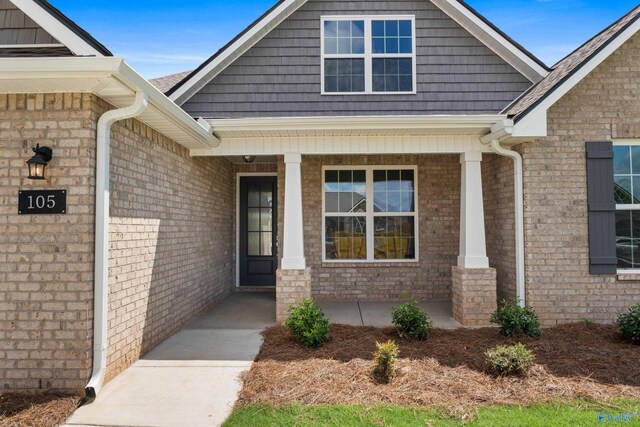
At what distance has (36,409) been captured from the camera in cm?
356

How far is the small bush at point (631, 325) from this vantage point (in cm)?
512

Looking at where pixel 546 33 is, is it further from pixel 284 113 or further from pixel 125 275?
pixel 125 275

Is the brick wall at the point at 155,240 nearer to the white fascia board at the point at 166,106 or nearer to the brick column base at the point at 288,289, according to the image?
the white fascia board at the point at 166,106

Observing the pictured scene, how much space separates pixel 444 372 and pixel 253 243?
598cm

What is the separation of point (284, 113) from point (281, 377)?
487cm

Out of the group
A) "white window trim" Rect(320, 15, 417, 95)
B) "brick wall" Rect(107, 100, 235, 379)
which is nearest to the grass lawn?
"brick wall" Rect(107, 100, 235, 379)

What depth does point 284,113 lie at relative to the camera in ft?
24.6

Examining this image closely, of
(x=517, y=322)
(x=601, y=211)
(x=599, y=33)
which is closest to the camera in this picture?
(x=517, y=322)

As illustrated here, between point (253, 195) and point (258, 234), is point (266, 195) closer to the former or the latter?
point (253, 195)

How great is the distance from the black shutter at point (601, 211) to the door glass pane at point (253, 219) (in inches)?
258

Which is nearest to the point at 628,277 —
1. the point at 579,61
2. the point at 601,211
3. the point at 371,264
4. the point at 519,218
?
the point at 601,211

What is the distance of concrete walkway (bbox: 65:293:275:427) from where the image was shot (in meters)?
3.53

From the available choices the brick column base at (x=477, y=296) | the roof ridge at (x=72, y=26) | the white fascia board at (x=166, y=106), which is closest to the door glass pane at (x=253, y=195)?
the white fascia board at (x=166, y=106)

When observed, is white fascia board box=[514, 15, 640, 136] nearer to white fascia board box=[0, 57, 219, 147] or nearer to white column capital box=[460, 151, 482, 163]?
white column capital box=[460, 151, 482, 163]
